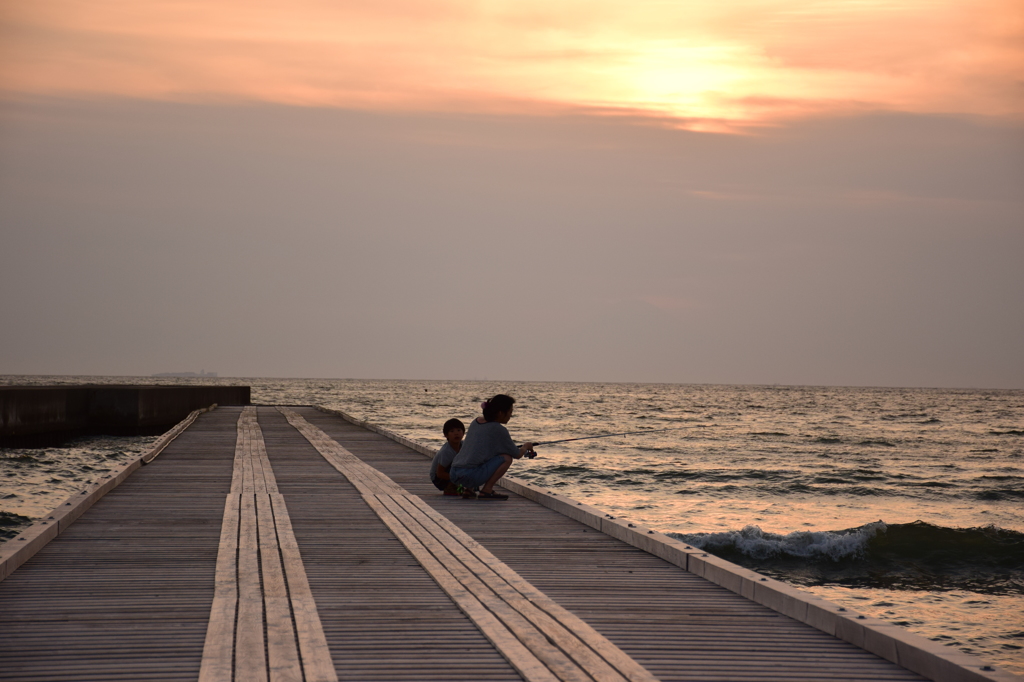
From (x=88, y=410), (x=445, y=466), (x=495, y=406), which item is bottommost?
(x=88, y=410)

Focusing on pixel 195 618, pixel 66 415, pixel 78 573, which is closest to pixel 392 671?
pixel 195 618

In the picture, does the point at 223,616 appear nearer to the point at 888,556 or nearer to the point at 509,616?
the point at 509,616

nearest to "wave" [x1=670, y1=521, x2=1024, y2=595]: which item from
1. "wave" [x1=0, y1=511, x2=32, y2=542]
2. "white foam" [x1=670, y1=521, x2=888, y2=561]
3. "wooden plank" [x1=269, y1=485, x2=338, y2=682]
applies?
"white foam" [x1=670, y1=521, x2=888, y2=561]

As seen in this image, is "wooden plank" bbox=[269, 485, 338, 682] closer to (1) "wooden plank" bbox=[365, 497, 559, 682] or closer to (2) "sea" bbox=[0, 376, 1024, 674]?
(1) "wooden plank" bbox=[365, 497, 559, 682]

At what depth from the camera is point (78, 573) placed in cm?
607

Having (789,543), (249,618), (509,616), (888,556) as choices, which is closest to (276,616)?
(249,618)

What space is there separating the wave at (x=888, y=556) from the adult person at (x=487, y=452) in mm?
4558

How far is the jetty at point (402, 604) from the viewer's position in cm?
420

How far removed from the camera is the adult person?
992cm

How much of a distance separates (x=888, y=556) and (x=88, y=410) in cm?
3051

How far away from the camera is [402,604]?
5.37 meters

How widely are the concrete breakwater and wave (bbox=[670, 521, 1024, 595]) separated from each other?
2264 cm

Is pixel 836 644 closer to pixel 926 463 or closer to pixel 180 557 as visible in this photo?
pixel 180 557

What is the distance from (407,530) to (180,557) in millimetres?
2071
